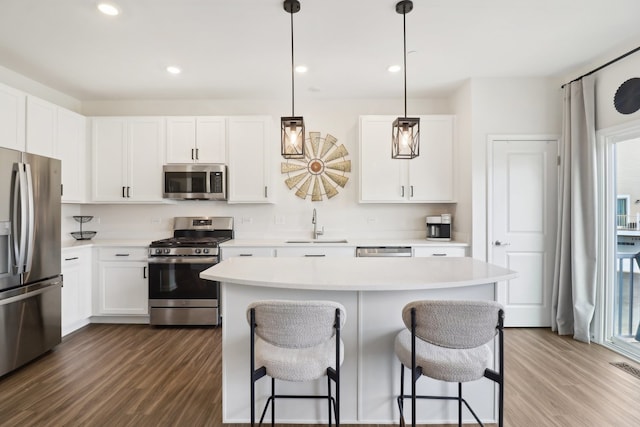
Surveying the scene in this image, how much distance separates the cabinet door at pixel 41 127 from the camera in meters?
3.12

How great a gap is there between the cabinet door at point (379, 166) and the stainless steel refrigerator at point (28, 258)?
3.09m

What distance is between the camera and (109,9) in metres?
2.33

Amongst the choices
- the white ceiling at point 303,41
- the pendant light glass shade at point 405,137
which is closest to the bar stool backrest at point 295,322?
the pendant light glass shade at point 405,137

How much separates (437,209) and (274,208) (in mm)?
2102

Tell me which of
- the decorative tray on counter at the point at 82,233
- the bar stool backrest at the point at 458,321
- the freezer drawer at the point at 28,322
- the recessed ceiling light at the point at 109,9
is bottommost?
the freezer drawer at the point at 28,322

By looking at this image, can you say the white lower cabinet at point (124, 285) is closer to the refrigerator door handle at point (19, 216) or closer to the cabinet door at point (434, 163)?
the refrigerator door handle at point (19, 216)

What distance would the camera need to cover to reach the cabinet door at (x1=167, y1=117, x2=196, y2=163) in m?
3.98

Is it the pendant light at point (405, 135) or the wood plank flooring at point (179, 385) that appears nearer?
the wood plank flooring at point (179, 385)

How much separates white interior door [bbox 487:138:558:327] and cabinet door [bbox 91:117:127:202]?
423 centimetres

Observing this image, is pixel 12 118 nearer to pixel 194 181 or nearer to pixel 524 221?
pixel 194 181

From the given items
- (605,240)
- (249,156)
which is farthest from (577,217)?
(249,156)

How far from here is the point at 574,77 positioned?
3.40 m

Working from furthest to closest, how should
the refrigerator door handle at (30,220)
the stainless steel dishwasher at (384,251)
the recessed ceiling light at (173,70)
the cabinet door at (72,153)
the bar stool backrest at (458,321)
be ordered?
the stainless steel dishwasher at (384,251) → the cabinet door at (72,153) → the recessed ceiling light at (173,70) → the refrigerator door handle at (30,220) → the bar stool backrest at (458,321)

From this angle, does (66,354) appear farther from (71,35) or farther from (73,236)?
(71,35)
